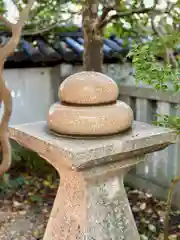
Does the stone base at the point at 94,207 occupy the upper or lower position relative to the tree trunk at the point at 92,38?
lower

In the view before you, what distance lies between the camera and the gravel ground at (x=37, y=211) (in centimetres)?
237

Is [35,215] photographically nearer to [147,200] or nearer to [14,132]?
[147,200]

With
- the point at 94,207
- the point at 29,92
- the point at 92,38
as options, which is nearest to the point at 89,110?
the point at 94,207

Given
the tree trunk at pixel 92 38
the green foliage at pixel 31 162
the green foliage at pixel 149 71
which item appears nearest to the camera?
the green foliage at pixel 149 71

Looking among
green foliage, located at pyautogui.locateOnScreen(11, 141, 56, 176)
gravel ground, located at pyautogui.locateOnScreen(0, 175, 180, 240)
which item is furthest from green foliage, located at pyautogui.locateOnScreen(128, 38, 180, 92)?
green foliage, located at pyautogui.locateOnScreen(11, 141, 56, 176)

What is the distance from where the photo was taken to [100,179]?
55.4 inches

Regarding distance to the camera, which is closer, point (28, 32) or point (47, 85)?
point (28, 32)

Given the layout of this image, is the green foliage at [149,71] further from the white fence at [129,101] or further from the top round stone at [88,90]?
the white fence at [129,101]

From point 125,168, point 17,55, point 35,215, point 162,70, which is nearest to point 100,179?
point 125,168

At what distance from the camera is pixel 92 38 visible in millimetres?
2365

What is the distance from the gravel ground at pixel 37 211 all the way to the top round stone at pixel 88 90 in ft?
4.16

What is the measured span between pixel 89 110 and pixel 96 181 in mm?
310

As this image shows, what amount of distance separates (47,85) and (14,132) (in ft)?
7.77

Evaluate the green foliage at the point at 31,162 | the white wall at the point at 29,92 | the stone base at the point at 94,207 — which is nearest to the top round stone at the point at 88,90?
the stone base at the point at 94,207
